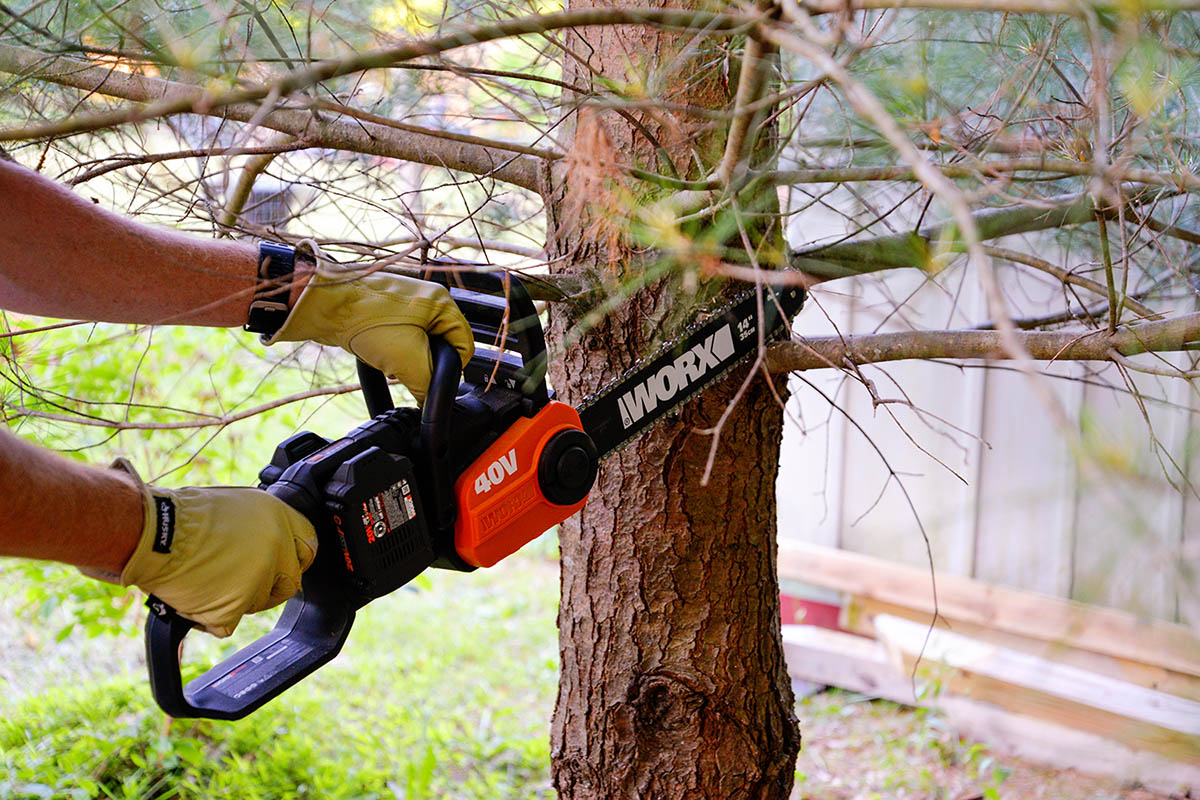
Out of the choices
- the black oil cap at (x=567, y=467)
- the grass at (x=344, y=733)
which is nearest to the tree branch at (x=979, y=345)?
the black oil cap at (x=567, y=467)

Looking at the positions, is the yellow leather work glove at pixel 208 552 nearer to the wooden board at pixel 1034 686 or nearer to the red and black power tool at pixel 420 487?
the red and black power tool at pixel 420 487

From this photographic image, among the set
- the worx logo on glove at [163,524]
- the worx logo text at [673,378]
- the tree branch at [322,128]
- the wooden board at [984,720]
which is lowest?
the wooden board at [984,720]

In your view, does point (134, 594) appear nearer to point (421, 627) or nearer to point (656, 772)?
point (421, 627)

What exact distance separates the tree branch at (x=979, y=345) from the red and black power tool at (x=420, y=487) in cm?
36

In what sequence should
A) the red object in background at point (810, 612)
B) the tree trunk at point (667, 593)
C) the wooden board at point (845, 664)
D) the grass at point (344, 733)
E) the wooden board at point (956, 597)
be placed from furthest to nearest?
the red object in background at point (810, 612), the wooden board at point (845, 664), the wooden board at point (956, 597), the grass at point (344, 733), the tree trunk at point (667, 593)

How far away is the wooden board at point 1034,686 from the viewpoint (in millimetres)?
2670

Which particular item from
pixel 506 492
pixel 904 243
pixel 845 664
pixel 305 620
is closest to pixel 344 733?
pixel 845 664

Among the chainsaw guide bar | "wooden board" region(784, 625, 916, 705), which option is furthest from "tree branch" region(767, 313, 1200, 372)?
"wooden board" region(784, 625, 916, 705)

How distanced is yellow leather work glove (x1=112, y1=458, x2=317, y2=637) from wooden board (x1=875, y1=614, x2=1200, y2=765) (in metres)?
1.89

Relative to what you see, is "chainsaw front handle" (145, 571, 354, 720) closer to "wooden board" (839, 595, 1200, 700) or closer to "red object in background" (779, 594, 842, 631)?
"wooden board" (839, 595, 1200, 700)

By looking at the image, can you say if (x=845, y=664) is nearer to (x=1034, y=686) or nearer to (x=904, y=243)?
(x=1034, y=686)

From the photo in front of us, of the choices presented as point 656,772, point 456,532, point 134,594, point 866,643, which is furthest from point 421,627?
point 456,532

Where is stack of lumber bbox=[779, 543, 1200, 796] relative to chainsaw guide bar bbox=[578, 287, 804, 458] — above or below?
below

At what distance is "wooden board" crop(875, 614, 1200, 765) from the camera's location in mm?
2670
